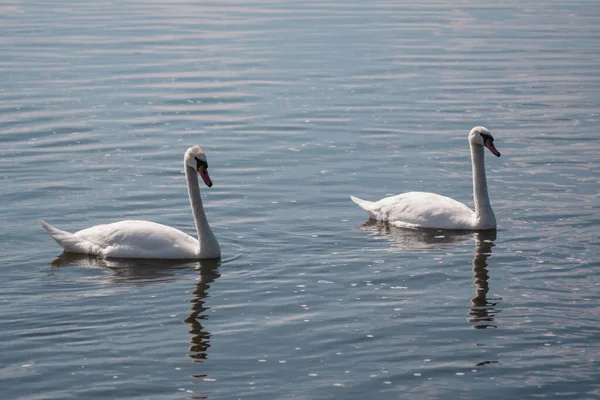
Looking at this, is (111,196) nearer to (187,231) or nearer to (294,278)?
(187,231)

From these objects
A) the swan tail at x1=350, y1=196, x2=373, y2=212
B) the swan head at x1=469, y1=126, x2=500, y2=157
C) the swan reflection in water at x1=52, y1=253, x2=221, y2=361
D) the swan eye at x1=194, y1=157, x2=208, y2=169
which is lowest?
the swan reflection in water at x1=52, y1=253, x2=221, y2=361

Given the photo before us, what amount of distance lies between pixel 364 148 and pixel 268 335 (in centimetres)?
1063

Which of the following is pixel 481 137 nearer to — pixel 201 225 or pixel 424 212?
pixel 424 212

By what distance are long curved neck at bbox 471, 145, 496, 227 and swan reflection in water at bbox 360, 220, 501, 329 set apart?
0.19 metres

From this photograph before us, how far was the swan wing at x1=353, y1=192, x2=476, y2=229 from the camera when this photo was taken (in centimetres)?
1727

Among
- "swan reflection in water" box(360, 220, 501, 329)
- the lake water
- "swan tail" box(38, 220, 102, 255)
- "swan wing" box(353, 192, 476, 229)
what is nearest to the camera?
the lake water

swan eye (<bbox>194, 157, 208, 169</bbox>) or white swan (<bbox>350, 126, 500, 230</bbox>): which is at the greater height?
swan eye (<bbox>194, 157, 208, 169</bbox>)

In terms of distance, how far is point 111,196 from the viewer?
19.1 m

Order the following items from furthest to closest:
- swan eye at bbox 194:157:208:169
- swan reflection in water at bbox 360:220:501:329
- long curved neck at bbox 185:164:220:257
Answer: swan eye at bbox 194:157:208:169 < long curved neck at bbox 185:164:220:257 < swan reflection in water at bbox 360:220:501:329

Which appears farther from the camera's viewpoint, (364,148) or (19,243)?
(364,148)

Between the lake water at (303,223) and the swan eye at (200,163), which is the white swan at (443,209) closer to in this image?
the lake water at (303,223)

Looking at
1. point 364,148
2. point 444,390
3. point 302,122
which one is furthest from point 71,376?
point 302,122

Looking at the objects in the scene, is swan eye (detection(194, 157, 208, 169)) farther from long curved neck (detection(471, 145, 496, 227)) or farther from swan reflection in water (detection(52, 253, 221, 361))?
long curved neck (detection(471, 145, 496, 227))

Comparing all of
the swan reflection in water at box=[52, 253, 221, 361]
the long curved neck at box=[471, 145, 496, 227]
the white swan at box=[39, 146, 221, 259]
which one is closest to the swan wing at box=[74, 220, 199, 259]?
the white swan at box=[39, 146, 221, 259]
